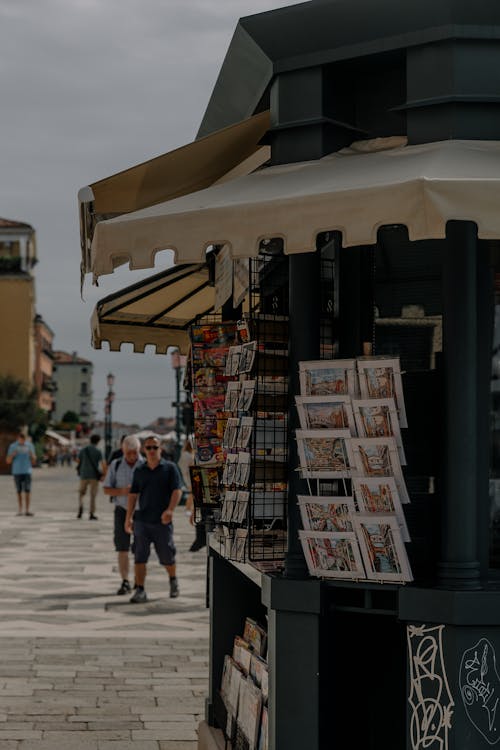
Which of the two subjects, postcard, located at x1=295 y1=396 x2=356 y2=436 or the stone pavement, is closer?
postcard, located at x1=295 y1=396 x2=356 y2=436

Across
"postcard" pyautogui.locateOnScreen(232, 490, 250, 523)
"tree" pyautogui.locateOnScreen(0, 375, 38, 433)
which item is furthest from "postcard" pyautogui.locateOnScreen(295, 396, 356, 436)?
"tree" pyautogui.locateOnScreen(0, 375, 38, 433)

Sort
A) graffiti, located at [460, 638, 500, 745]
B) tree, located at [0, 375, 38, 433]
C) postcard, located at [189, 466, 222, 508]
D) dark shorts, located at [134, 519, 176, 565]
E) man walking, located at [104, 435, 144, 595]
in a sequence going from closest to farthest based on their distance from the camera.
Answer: graffiti, located at [460, 638, 500, 745] → postcard, located at [189, 466, 222, 508] → dark shorts, located at [134, 519, 176, 565] → man walking, located at [104, 435, 144, 595] → tree, located at [0, 375, 38, 433]

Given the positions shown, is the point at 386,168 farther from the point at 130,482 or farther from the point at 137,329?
the point at 130,482

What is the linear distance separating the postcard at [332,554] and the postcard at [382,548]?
42 mm

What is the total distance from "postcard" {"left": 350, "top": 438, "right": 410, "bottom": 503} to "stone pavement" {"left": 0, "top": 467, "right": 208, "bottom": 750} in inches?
122

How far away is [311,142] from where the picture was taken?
5.69m

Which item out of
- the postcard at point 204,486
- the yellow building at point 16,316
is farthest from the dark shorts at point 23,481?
the yellow building at point 16,316

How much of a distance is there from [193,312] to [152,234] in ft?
15.9

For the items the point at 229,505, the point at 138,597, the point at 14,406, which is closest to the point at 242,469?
the point at 229,505

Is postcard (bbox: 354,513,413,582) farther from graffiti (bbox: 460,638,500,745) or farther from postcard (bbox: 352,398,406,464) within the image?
graffiti (bbox: 460,638,500,745)

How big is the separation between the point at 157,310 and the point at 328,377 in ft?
15.1

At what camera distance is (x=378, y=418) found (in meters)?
5.23

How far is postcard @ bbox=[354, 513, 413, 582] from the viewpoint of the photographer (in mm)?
5137

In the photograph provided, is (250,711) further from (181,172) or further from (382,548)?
(181,172)
